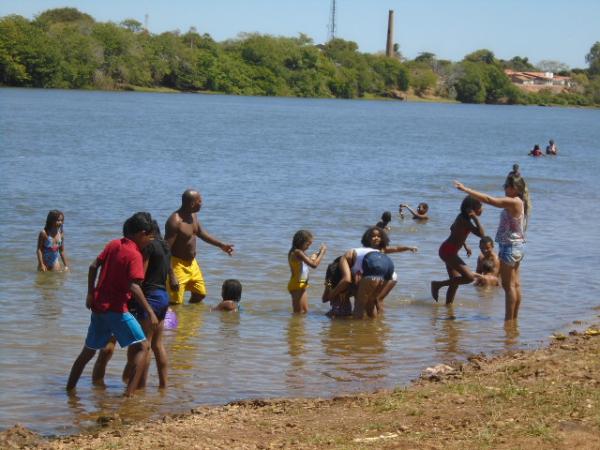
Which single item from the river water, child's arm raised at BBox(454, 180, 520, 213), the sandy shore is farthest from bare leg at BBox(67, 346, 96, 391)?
child's arm raised at BBox(454, 180, 520, 213)

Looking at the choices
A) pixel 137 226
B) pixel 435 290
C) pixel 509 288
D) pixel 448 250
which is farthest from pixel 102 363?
pixel 435 290

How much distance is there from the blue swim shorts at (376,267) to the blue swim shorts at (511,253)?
1.25 metres

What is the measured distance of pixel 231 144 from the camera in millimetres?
50906

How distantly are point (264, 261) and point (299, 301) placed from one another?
450cm

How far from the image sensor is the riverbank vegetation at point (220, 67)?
11806 centimetres

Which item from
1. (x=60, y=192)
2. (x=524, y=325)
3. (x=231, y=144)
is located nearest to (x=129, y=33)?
(x=231, y=144)

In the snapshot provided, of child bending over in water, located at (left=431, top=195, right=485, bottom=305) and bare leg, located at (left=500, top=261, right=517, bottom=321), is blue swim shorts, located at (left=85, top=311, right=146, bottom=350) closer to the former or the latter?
bare leg, located at (left=500, top=261, right=517, bottom=321)

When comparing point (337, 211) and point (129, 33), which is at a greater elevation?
point (129, 33)

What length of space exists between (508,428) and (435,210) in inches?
770

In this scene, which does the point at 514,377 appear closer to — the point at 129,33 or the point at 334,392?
the point at 334,392

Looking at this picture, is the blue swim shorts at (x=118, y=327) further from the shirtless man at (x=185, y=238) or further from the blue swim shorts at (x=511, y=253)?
the blue swim shorts at (x=511, y=253)

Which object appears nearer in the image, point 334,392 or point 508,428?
point 508,428

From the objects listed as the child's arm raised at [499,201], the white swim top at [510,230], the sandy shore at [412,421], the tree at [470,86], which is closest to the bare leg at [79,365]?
the sandy shore at [412,421]

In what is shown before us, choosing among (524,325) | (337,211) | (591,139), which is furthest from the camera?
(591,139)
